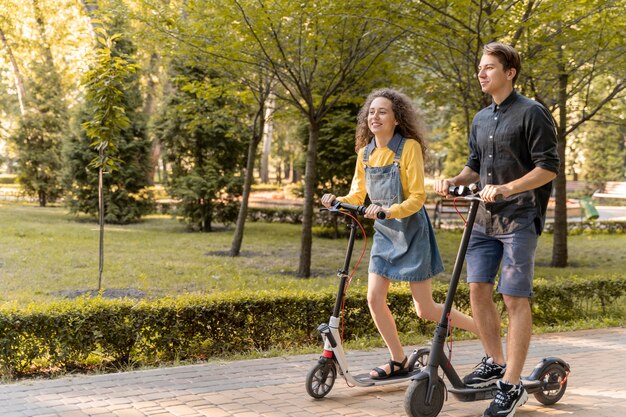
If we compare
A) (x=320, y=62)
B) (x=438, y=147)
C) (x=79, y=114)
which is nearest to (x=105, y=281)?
(x=320, y=62)

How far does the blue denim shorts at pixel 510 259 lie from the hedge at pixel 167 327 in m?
2.38

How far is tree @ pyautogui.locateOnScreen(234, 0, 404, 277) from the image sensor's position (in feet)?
30.9

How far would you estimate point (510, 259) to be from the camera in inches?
160

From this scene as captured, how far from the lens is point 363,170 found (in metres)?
4.77

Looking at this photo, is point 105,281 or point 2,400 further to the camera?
point 105,281

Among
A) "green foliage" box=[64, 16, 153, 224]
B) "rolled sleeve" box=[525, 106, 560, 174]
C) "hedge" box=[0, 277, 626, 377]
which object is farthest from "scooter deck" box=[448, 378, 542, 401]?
"green foliage" box=[64, 16, 153, 224]

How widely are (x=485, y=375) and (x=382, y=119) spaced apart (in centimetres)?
174

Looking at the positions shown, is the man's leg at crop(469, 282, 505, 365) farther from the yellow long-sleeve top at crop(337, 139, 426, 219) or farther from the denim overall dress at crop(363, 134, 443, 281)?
the yellow long-sleeve top at crop(337, 139, 426, 219)

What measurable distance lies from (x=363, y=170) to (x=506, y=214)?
107 centimetres

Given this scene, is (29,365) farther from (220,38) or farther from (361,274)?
(361,274)

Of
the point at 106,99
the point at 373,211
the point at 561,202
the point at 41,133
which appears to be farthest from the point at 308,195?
the point at 41,133

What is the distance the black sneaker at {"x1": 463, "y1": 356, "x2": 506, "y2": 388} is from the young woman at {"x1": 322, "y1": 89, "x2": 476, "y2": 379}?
0.27 meters

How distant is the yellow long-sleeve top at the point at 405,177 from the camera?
4297 millimetres

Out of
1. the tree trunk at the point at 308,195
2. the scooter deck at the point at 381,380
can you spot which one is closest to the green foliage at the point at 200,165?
the tree trunk at the point at 308,195
